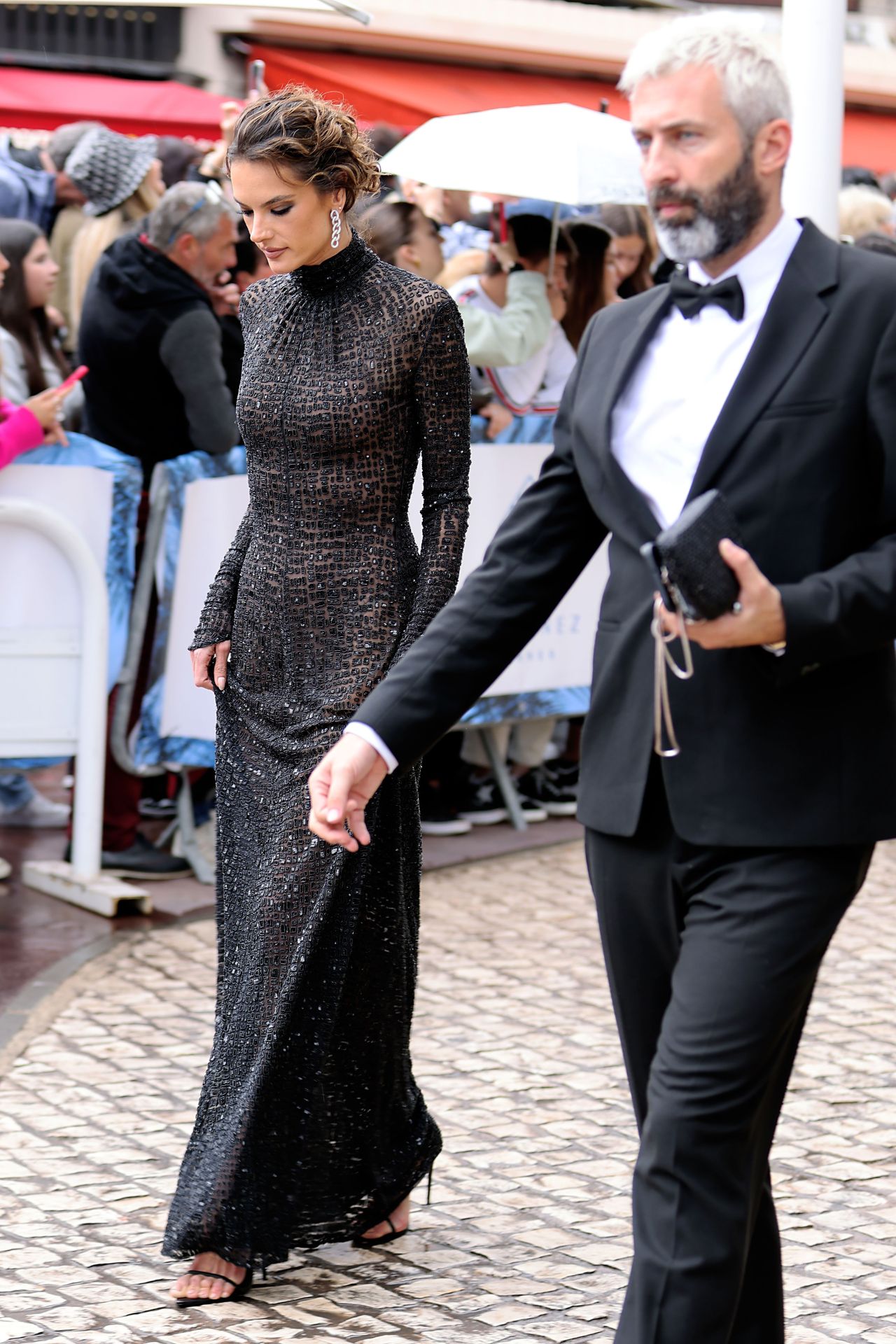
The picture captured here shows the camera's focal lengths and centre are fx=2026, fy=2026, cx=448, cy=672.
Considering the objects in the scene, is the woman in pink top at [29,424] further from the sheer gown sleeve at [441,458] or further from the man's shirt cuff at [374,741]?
the man's shirt cuff at [374,741]

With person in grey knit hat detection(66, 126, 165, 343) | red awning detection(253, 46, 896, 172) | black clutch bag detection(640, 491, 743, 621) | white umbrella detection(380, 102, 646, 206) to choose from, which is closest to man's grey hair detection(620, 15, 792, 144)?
black clutch bag detection(640, 491, 743, 621)

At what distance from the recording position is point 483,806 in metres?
8.27

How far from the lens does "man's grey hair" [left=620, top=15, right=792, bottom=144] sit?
8.45ft

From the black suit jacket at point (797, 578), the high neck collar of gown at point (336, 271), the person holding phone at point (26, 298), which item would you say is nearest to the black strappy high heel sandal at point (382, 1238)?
the black suit jacket at point (797, 578)

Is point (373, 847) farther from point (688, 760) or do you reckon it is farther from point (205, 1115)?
point (688, 760)

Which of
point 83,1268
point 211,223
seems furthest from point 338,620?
point 211,223

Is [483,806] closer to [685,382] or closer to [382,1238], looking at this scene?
[382,1238]

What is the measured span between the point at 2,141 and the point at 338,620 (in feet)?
24.9

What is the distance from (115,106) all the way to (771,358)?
14.9 metres

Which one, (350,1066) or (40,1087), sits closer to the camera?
(350,1066)

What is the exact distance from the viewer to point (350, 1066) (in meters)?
3.97

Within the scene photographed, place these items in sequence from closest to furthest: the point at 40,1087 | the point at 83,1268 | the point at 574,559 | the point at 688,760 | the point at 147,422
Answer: the point at 688,760 → the point at 574,559 → the point at 83,1268 → the point at 40,1087 → the point at 147,422

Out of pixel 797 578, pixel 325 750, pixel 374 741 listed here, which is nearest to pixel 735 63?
pixel 797 578

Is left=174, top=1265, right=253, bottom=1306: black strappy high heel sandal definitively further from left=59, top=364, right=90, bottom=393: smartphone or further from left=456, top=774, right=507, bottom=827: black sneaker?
left=456, top=774, right=507, bottom=827: black sneaker
